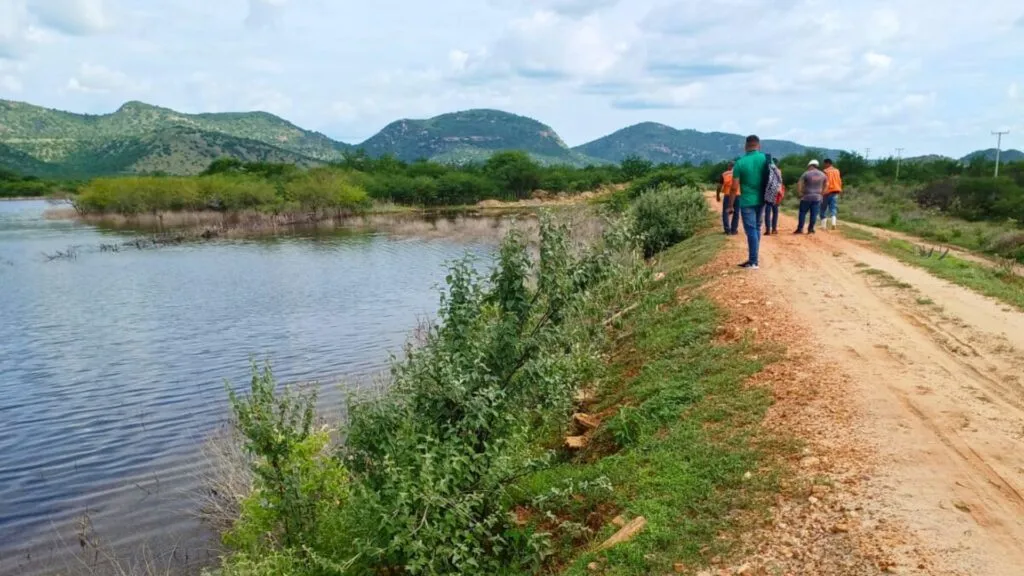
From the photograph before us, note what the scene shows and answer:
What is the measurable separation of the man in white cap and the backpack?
4.61m

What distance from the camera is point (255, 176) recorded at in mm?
78812

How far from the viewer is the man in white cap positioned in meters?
17.0

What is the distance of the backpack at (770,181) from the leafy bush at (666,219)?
25.6ft

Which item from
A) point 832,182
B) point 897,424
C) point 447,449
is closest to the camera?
point 897,424

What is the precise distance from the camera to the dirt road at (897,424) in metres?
4.30

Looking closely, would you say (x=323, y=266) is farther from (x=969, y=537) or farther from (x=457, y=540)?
(x=969, y=537)

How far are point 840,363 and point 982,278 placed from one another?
708cm

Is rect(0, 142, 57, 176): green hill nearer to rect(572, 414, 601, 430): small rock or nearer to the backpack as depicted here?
the backpack

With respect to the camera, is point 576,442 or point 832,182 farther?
point 832,182

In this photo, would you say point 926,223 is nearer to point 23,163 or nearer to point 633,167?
point 633,167

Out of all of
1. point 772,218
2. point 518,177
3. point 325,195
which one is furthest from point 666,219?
point 518,177

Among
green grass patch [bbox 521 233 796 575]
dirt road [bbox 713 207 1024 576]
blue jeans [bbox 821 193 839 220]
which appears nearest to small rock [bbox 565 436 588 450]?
green grass patch [bbox 521 233 796 575]

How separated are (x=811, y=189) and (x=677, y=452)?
43.5 feet

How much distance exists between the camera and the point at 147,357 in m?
17.6
